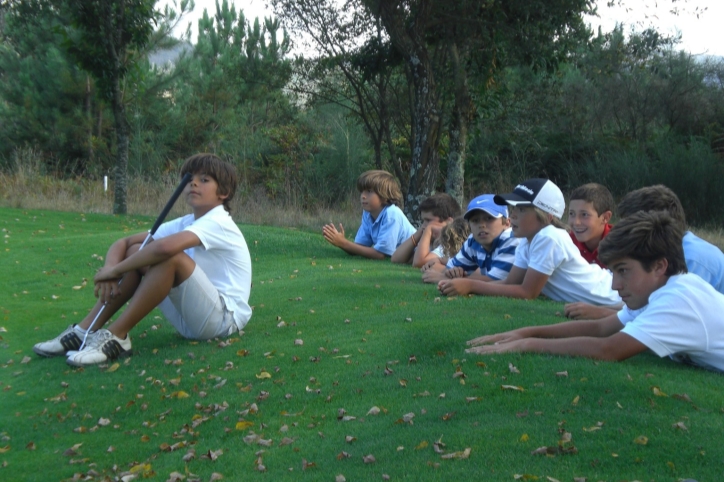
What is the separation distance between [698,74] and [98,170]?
20.8 meters

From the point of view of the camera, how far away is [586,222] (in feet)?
24.1

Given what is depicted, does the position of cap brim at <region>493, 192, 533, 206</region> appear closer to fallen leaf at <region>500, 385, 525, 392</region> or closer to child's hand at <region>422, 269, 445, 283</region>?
child's hand at <region>422, 269, 445, 283</region>

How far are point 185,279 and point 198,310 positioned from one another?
305 mm

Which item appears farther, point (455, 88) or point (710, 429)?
point (455, 88)

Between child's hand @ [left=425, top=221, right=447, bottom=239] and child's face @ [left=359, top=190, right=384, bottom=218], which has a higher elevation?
child's face @ [left=359, top=190, right=384, bottom=218]

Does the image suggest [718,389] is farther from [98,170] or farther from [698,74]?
[98,170]

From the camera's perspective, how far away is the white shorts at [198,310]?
6215 mm

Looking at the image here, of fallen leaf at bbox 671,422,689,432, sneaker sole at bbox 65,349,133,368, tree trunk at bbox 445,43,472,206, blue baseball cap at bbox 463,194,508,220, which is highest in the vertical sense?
tree trunk at bbox 445,43,472,206

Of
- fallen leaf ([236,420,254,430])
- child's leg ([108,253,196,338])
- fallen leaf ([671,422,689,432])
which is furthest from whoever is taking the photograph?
child's leg ([108,253,196,338])

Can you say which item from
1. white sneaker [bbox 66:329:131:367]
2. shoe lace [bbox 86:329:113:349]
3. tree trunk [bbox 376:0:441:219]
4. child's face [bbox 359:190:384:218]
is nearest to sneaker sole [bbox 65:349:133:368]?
white sneaker [bbox 66:329:131:367]

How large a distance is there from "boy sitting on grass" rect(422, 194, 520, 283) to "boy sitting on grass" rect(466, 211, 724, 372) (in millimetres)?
2976

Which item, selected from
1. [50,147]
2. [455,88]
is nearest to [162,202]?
[455,88]

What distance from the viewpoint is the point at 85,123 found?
29.7m

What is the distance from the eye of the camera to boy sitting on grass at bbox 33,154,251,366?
19.9ft
